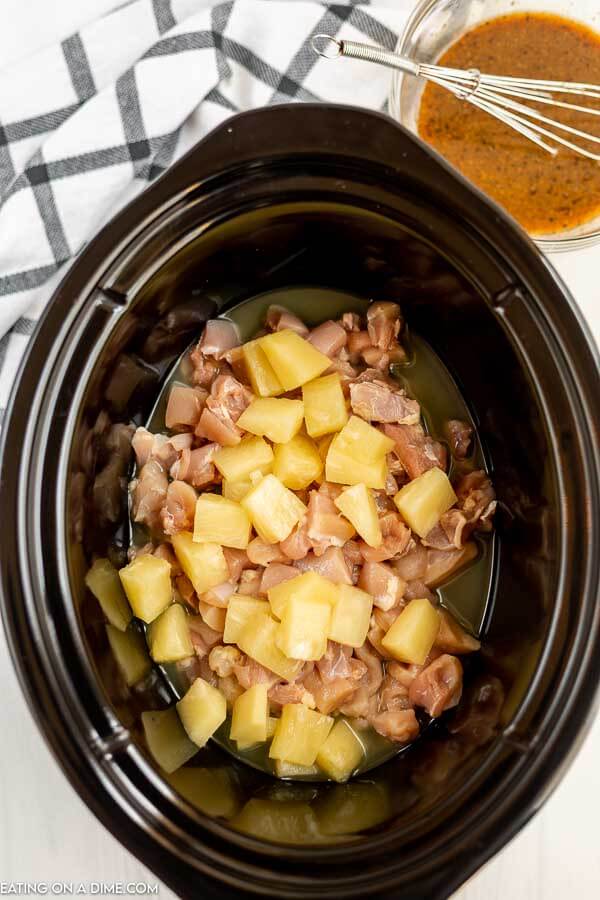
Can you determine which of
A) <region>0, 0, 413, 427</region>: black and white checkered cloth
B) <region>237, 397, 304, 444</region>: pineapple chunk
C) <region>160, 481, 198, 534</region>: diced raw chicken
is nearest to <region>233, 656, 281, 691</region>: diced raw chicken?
<region>160, 481, 198, 534</region>: diced raw chicken

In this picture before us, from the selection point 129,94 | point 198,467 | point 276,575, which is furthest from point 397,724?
point 129,94

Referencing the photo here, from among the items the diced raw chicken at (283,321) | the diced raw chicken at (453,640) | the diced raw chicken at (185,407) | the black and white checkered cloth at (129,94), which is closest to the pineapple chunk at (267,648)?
the diced raw chicken at (453,640)

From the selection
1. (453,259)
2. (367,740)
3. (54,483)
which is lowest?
(367,740)

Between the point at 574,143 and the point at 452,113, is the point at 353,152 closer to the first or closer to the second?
the point at 452,113

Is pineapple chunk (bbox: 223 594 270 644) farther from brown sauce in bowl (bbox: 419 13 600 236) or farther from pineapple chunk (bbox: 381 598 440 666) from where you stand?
brown sauce in bowl (bbox: 419 13 600 236)

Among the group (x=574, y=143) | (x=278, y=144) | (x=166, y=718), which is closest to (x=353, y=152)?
(x=278, y=144)

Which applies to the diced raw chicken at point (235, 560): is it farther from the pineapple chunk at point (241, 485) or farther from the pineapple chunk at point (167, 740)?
the pineapple chunk at point (167, 740)
